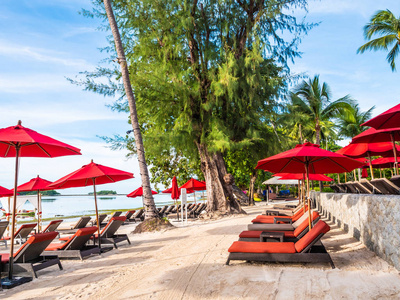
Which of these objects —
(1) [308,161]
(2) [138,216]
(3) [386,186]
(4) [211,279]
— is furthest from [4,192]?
(3) [386,186]

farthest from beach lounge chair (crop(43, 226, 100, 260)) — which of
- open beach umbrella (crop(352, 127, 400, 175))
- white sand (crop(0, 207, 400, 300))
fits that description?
open beach umbrella (crop(352, 127, 400, 175))

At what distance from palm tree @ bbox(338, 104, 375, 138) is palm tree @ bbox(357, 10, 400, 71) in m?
11.2

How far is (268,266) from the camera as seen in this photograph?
5.79 m

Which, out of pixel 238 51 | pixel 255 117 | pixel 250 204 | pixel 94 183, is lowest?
pixel 250 204

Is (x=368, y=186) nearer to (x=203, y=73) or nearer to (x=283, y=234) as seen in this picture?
(x=283, y=234)

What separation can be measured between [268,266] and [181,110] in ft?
38.8

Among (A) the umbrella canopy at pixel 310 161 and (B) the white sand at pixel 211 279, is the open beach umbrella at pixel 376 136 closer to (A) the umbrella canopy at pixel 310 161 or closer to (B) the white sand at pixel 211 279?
(A) the umbrella canopy at pixel 310 161

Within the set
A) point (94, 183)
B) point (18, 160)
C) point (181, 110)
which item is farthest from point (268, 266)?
point (181, 110)

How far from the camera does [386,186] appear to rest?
752cm

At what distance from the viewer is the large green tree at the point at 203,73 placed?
15469mm

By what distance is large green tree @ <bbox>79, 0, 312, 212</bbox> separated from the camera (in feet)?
50.8

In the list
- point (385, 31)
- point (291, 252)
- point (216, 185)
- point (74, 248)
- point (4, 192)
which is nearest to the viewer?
point (291, 252)

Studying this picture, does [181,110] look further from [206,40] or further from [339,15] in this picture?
[339,15]

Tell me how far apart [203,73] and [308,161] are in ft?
33.1
